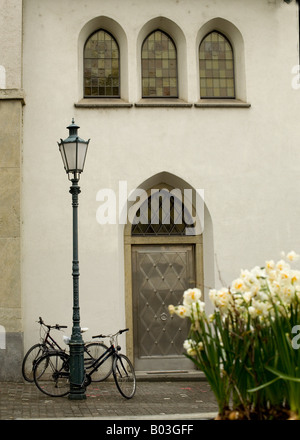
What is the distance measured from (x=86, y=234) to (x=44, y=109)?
276 cm

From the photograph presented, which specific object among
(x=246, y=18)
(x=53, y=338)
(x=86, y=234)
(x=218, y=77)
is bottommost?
(x=53, y=338)

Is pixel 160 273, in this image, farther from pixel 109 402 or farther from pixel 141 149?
pixel 109 402

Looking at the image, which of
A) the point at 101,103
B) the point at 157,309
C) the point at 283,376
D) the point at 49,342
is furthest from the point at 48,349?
the point at 283,376

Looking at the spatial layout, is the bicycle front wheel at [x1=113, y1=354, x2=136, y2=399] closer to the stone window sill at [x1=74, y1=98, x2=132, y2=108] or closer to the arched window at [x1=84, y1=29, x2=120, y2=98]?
the stone window sill at [x1=74, y1=98, x2=132, y2=108]

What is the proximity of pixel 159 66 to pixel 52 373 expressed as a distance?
6.96m

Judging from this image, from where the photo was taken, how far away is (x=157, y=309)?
13.0 m

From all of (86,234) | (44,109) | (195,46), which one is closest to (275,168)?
(195,46)

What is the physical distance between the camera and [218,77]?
1350cm

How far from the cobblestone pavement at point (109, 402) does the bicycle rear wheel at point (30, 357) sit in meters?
0.29

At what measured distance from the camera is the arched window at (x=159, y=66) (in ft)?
43.7

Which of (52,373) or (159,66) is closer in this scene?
(52,373)

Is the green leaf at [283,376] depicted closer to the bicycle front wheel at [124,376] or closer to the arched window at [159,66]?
the bicycle front wheel at [124,376]

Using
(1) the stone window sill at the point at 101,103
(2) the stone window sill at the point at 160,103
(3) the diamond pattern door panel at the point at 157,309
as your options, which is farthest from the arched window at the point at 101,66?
(3) the diamond pattern door panel at the point at 157,309

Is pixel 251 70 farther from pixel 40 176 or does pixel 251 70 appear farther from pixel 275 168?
pixel 40 176
